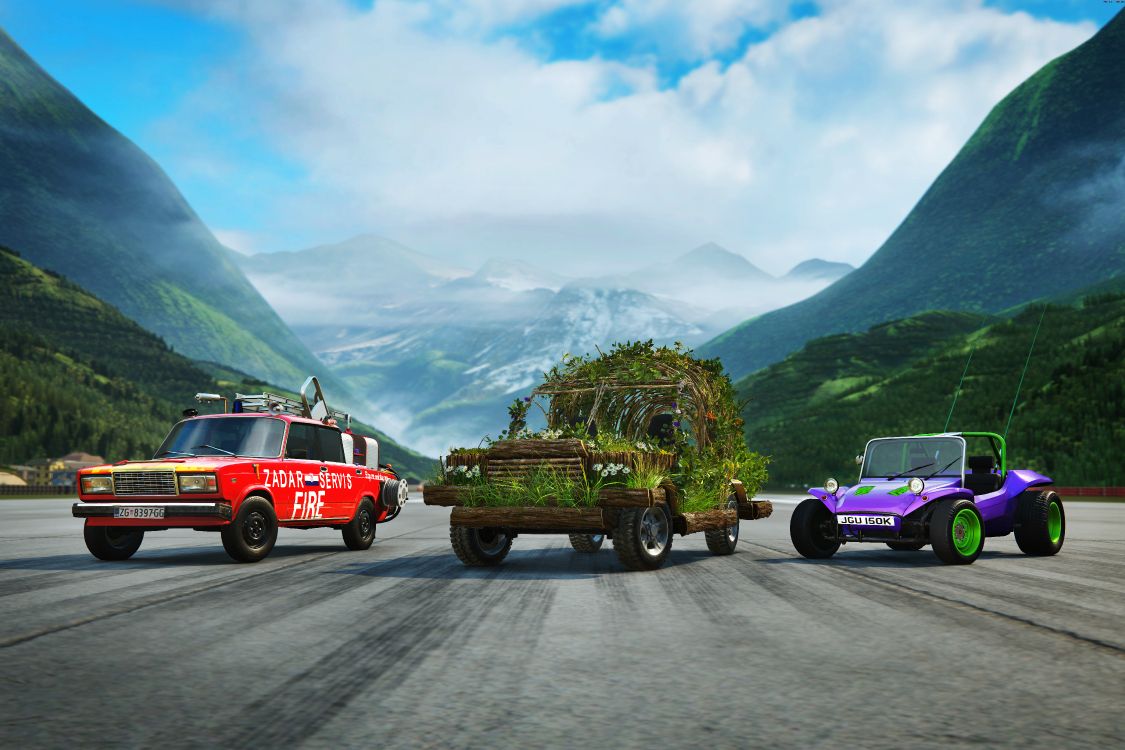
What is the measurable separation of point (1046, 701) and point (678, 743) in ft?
7.31

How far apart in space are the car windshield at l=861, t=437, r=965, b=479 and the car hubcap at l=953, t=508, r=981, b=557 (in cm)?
78

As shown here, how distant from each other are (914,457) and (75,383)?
164154 mm

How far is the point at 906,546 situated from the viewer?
16.1m

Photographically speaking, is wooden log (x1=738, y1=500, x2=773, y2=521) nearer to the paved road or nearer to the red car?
the paved road

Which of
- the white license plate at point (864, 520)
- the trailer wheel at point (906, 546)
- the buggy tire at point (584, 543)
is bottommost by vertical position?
the trailer wheel at point (906, 546)

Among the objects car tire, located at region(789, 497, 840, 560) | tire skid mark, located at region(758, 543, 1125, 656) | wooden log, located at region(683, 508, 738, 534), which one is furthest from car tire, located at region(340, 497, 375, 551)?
tire skid mark, located at region(758, 543, 1125, 656)

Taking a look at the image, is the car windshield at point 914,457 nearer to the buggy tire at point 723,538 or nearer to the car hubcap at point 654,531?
the buggy tire at point 723,538

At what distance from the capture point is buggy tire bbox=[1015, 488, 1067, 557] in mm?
14766

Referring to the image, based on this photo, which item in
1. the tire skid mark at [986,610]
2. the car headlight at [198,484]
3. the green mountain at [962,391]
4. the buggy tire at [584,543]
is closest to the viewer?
the tire skid mark at [986,610]

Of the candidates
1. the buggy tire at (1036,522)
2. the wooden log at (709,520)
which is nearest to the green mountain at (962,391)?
the buggy tire at (1036,522)

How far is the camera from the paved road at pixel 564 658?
5.13m

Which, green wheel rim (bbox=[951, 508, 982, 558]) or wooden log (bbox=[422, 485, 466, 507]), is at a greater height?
wooden log (bbox=[422, 485, 466, 507])

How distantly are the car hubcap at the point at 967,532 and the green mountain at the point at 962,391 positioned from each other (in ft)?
259

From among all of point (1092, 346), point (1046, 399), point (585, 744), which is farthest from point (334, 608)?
point (1092, 346)
